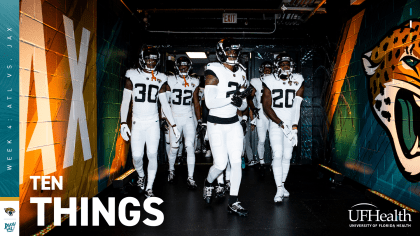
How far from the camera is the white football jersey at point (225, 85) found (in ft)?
10.3

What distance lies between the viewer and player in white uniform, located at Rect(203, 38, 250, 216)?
312cm

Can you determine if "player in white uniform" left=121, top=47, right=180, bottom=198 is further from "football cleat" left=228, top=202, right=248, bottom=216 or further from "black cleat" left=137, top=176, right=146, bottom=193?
"football cleat" left=228, top=202, right=248, bottom=216

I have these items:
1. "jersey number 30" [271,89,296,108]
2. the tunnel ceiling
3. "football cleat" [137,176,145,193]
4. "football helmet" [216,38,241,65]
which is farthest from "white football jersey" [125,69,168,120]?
the tunnel ceiling

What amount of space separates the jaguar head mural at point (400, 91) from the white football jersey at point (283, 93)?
111cm

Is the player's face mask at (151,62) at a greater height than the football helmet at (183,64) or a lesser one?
lesser

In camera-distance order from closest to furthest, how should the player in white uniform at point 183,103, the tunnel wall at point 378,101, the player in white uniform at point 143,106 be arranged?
the tunnel wall at point 378,101, the player in white uniform at point 143,106, the player in white uniform at point 183,103

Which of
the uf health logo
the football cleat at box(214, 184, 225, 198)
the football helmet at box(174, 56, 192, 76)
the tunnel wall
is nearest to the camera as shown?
the uf health logo

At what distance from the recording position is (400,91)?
3.50m

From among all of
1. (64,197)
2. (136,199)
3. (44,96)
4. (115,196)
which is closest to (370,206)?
(136,199)

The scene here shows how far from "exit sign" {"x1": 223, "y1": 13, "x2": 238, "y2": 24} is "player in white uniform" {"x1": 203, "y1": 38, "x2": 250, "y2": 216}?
2.95 metres

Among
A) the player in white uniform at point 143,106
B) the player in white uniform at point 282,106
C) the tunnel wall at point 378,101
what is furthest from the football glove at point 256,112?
the player in white uniform at point 143,106

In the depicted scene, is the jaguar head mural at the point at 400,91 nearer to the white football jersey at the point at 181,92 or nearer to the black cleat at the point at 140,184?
the white football jersey at the point at 181,92

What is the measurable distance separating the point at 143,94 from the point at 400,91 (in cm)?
301

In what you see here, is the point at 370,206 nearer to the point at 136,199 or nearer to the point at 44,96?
the point at 136,199
